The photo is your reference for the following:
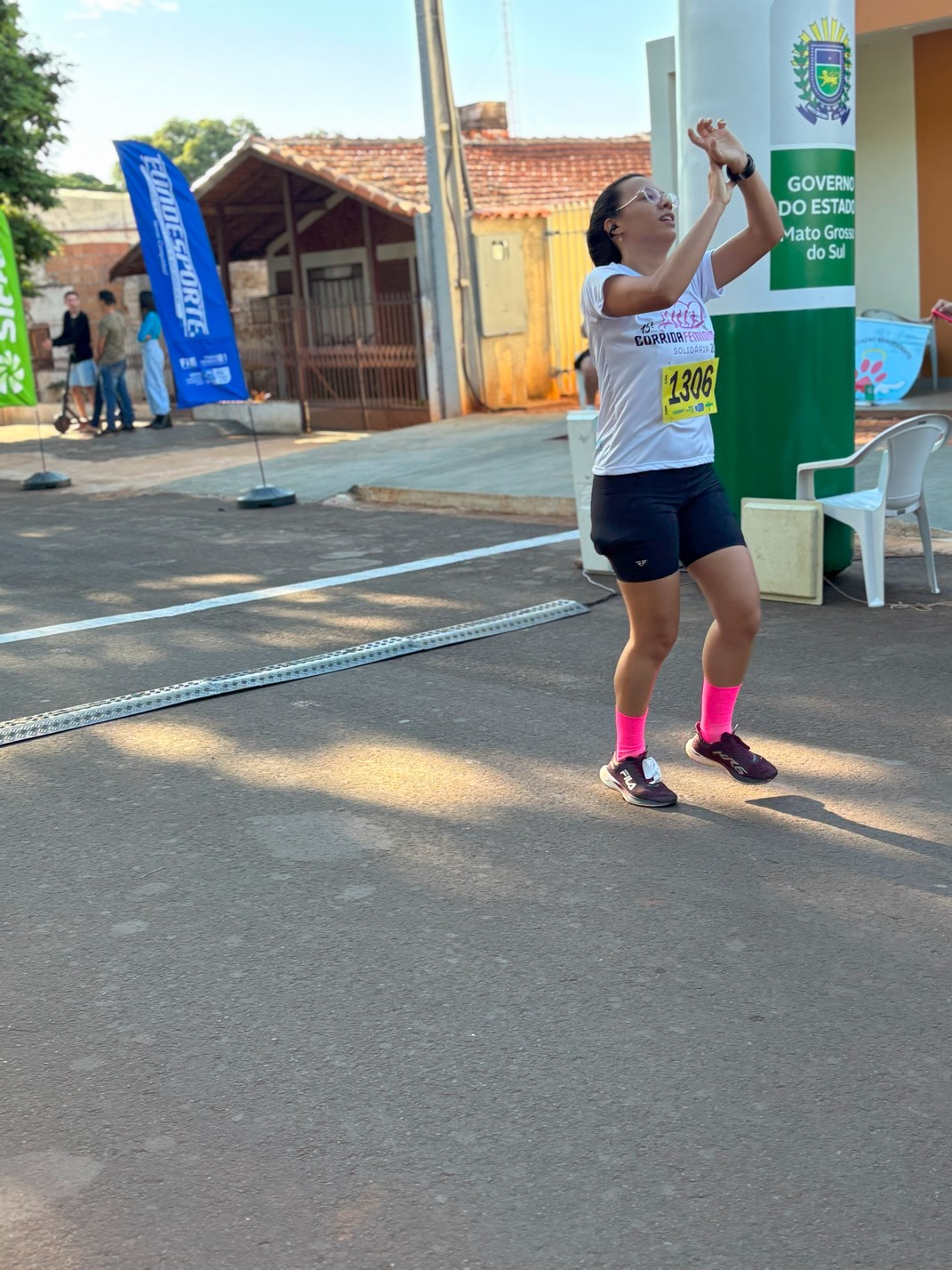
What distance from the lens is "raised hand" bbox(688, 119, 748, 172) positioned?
418 centimetres

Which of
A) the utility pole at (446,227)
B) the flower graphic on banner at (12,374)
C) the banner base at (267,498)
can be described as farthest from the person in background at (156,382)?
the banner base at (267,498)

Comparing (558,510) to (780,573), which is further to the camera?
(558,510)

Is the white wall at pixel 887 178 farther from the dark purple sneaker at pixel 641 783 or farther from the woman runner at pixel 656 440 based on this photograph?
the dark purple sneaker at pixel 641 783

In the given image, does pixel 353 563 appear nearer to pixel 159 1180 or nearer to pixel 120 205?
pixel 159 1180

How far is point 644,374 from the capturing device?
14.6ft

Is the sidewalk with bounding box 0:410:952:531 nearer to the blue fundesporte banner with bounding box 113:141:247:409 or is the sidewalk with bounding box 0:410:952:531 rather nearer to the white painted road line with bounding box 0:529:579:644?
the blue fundesporte banner with bounding box 113:141:247:409

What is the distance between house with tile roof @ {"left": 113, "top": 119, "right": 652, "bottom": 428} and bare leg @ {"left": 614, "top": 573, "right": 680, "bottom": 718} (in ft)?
48.3

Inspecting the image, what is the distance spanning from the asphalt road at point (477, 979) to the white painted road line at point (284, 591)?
1.38m

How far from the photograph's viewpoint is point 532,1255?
2.48 meters

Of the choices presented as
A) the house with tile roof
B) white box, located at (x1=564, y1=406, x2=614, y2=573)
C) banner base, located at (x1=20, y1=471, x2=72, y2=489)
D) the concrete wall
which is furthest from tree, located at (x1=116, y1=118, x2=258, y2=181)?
white box, located at (x1=564, y1=406, x2=614, y2=573)

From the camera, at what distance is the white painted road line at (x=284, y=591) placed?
25.6ft

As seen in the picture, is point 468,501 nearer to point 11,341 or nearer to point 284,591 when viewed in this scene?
point 284,591

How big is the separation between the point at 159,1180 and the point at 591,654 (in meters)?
4.18

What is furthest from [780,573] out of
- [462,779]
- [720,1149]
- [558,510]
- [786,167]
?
[720,1149]
